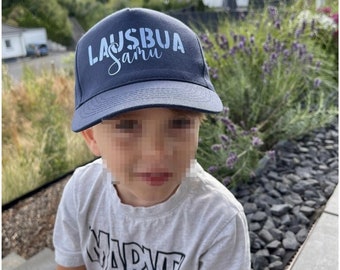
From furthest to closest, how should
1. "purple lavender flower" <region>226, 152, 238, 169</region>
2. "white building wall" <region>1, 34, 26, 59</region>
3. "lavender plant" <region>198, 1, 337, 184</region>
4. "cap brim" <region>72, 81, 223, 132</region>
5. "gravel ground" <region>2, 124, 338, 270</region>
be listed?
"white building wall" <region>1, 34, 26, 59</region> < "lavender plant" <region>198, 1, 337, 184</region> < "purple lavender flower" <region>226, 152, 238, 169</region> < "gravel ground" <region>2, 124, 338, 270</region> < "cap brim" <region>72, 81, 223, 132</region>

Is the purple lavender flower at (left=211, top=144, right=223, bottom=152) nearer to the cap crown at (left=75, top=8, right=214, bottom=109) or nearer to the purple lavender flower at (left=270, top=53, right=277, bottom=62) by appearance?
the purple lavender flower at (left=270, top=53, right=277, bottom=62)

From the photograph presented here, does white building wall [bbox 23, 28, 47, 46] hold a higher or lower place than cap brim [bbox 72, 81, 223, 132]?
lower

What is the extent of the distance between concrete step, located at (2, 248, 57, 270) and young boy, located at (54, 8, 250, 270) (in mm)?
994

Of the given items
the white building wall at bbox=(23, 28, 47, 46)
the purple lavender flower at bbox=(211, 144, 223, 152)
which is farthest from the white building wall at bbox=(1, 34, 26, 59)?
the purple lavender flower at bbox=(211, 144, 223, 152)

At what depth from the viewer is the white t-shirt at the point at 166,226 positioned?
3.79ft

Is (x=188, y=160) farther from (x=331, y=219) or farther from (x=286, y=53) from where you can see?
(x=286, y=53)

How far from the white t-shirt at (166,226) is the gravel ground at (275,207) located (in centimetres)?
89

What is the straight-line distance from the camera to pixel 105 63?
1.02 m

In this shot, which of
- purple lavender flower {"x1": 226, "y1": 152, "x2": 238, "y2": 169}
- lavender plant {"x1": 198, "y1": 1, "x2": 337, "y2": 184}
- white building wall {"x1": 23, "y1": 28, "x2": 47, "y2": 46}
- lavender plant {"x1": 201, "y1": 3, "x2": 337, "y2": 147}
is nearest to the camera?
purple lavender flower {"x1": 226, "y1": 152, "x2": 238, "y2": 169}

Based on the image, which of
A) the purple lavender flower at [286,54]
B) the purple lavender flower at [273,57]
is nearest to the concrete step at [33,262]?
the purple lavender flower at [273,57]

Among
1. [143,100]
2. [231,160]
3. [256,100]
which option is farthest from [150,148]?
[256,100]

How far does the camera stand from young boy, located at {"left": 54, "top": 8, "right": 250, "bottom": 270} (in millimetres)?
986

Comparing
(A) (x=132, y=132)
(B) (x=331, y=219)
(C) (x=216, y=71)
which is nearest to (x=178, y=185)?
(A) (x=132, y=132)

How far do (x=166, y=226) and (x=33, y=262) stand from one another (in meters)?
1.33
